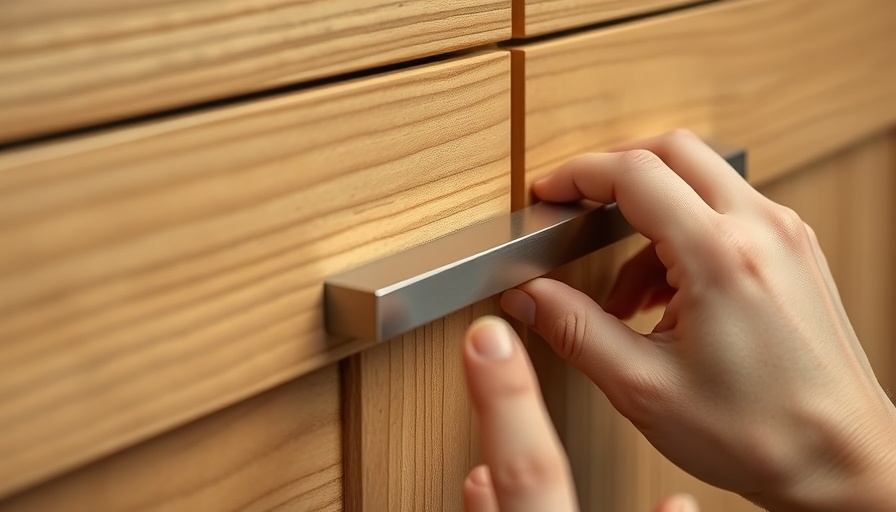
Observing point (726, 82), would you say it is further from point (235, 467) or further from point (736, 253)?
point (235, 467)

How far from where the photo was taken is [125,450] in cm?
31

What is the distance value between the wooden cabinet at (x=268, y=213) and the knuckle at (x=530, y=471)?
0.20 ft

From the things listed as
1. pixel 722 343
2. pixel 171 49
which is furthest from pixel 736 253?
pixel 171 49

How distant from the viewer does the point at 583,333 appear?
1.44ft

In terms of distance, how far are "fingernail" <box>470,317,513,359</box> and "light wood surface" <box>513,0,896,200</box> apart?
122 millimetres

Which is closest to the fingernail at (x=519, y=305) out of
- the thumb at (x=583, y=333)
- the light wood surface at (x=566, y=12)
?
the thumb at (x=583, y=333)

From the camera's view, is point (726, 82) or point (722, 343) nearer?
point (722, 343)

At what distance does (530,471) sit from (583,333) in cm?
10

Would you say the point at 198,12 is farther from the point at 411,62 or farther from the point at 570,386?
the point at 570,386

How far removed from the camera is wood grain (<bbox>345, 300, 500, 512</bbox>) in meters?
0.39

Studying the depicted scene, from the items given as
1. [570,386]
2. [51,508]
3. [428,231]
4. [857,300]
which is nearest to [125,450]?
[51,508]

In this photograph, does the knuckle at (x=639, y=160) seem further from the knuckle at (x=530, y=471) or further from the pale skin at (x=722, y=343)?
the knuckle at (x=530, y=471)

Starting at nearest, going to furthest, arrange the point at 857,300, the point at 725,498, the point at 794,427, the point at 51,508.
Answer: the point at 51,508
the point at 794,427
the point at 725,498
the point at 857,300

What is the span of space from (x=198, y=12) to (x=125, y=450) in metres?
0.12
